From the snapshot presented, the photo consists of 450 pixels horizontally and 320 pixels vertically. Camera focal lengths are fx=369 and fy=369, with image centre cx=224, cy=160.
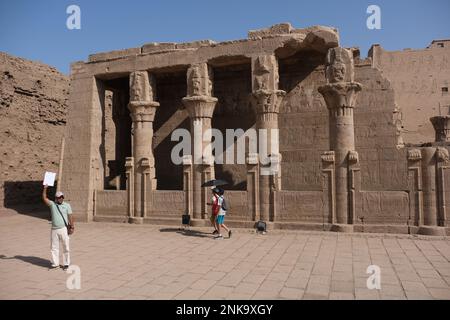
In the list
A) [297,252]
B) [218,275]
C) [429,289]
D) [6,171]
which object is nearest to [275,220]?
[297,252]

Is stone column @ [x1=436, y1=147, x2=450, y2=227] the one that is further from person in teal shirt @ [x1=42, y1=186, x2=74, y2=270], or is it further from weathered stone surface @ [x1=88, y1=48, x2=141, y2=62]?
weathered stone surface @ [x1=88, y1=48, x2=141, y2=62]

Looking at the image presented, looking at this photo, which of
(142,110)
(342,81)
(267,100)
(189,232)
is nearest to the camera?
(342,81)

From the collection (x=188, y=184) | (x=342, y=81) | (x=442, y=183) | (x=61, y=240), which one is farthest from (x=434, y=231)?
(x=61, y=240)

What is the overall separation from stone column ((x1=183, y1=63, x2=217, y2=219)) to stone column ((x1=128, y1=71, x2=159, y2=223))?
1.68 meters

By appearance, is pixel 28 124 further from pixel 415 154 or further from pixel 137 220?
pixel 415 154

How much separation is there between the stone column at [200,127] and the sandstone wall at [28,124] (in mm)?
10090

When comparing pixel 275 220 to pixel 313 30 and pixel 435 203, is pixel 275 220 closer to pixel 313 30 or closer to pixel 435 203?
pixel 435 203

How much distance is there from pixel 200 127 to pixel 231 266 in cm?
644

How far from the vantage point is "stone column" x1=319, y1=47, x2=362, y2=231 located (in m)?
10.9

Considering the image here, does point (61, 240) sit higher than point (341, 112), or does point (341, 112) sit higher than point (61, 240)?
point (341, 112)

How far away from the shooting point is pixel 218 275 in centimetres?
666

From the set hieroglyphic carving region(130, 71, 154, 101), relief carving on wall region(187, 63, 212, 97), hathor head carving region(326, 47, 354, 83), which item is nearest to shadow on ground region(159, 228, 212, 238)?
relief carving on wall region(187, 63, 212, 97)

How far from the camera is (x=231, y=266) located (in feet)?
23.9

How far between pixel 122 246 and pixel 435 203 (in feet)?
27.7
